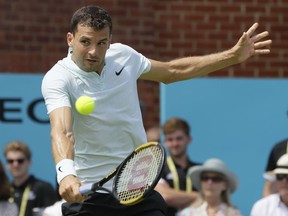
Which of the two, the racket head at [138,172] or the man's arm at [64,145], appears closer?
the man's arm at [64,145]

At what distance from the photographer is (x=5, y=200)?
996 centimetres

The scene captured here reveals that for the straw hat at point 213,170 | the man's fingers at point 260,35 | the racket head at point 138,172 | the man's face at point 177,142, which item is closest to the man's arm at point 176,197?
the straw hat at point 213,170

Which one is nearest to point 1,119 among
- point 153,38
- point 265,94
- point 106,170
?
point 153,38

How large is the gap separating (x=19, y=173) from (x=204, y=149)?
231 cm

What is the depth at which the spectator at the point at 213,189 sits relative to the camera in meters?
9.62

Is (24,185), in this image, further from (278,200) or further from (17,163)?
(278,200)

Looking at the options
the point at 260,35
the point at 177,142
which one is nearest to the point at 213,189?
the point at 177,142

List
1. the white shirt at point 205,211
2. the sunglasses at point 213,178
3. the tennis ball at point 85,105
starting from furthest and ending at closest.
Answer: the sunglasses at point 213,178 → the white shirt at point 205,211 → the tennis ball at point 85,105

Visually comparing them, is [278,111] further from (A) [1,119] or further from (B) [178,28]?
(A) [1,119]

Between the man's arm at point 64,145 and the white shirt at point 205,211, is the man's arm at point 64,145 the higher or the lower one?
the higher one

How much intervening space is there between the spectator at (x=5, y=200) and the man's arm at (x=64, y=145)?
124 inches

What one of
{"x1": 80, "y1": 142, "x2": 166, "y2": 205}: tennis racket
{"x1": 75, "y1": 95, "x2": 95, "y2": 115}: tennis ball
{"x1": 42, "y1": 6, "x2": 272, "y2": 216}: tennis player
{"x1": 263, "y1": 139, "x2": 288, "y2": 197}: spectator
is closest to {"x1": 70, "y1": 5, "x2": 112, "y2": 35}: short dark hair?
{"x1": 42, "y1": 6, "x2": 272, "y2": 216}: tennis player

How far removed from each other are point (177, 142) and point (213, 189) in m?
0.93

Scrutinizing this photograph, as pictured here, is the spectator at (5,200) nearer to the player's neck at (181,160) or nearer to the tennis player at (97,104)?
the player's neck at (181,160)
